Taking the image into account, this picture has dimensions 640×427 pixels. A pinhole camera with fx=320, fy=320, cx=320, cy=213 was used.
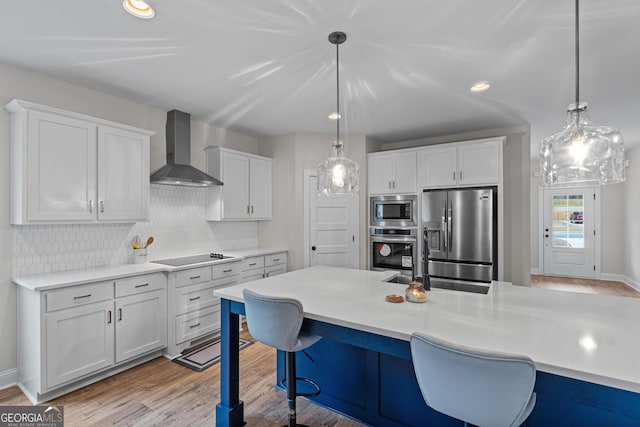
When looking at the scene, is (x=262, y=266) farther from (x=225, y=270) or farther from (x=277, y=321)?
(x=277, y=321)

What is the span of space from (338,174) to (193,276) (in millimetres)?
1902

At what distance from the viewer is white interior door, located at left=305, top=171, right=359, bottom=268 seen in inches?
181

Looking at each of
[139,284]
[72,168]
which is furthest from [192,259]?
[72,168]

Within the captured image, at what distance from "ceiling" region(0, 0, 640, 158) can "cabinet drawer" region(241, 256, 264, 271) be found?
179 centimetres

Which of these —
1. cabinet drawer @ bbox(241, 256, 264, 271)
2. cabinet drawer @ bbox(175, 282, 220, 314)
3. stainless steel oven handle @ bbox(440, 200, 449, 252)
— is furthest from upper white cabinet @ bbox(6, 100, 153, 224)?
stainless steel oven handle @ bbox(440, 200, 449, 252)

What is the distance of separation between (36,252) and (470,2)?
3650 millimetres

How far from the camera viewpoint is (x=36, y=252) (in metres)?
2.67

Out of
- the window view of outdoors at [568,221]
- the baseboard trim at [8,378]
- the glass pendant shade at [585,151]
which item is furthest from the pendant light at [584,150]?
the window view of outdoors at [568,221]

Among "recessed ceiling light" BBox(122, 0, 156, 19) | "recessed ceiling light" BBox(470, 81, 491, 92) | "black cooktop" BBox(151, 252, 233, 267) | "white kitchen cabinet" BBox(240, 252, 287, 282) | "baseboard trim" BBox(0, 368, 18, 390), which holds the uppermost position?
"recessed ceiling light" BBox(122, 0, 156, 19)

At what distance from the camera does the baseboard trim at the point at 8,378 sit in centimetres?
249

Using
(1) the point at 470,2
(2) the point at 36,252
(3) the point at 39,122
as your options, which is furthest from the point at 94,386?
(1) the point at 470,2

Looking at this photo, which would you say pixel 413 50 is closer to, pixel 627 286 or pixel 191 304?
pixel 191 304

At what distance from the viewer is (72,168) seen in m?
2.62

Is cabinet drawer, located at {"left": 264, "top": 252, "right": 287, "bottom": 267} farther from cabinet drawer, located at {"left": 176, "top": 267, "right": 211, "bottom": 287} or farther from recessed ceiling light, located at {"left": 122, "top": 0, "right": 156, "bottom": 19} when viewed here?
recessed ceiling light, located at {"left": 122, "top": 0, "right": 156, "bottom": 19}
